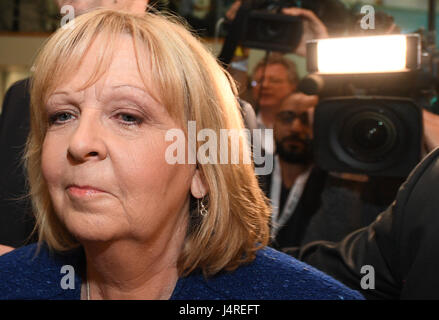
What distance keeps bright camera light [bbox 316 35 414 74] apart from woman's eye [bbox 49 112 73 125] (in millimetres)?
703

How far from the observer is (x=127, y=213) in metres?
0.82

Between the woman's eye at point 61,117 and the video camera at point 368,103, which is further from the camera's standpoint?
the video camera at point 368,103

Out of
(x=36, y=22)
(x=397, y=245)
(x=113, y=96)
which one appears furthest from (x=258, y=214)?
(x=36, y=22)

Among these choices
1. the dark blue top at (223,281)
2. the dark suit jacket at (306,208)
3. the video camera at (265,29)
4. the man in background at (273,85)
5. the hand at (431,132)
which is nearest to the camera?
the dark blue top at (223,281)

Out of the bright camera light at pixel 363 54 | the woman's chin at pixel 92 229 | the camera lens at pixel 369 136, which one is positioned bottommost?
the woman's chin at pixel 92 229

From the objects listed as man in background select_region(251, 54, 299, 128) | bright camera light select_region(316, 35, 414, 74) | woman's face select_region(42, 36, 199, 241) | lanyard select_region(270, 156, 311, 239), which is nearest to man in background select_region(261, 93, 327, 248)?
lanyard select_region(270, 156, 311, 239)

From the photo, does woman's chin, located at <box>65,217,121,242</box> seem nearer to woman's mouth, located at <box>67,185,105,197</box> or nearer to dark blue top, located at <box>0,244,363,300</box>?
woman's mouth, located at <box>67,185,105,197</box>

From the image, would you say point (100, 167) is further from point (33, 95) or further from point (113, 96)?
point (33, 95)

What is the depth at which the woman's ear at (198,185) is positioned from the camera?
0.96 meters

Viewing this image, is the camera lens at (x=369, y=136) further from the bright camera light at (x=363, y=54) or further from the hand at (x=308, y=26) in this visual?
the hand at (x=308, y=26)

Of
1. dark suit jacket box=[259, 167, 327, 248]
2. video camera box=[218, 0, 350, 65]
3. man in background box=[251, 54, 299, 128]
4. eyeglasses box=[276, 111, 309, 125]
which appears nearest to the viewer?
video camera box=[218, 0, 350, 65]

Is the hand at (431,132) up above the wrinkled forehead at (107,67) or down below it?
→ below

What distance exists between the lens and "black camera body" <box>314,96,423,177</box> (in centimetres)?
133

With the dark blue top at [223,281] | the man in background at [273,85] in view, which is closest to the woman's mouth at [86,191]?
the dark blue top at [223,281]
